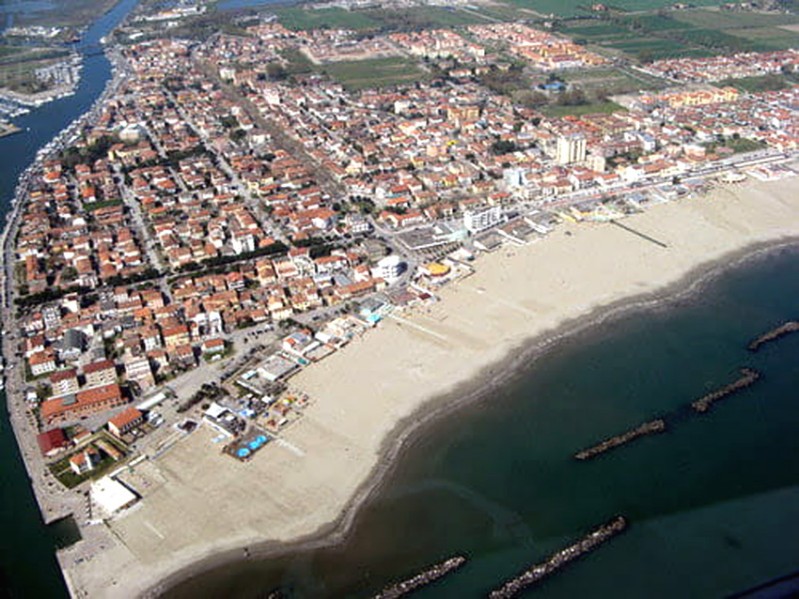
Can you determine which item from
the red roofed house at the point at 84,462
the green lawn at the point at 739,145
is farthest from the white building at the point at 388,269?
the green lawn at the point at 739,145

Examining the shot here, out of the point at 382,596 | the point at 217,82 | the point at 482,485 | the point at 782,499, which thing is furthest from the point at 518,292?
the point at 217,82

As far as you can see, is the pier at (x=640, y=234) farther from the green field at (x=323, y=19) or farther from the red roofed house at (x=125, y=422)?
the green field at (x=323, y=19)

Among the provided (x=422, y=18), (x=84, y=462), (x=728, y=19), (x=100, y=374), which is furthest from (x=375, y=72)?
(x=84, y=462)

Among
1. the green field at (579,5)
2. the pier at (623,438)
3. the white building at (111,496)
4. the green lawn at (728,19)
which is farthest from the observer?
the green field at (579,5)

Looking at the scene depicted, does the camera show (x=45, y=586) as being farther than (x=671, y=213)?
No

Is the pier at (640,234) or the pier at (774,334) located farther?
the pier at (640,234)

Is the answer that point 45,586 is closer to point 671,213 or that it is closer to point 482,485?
point 482,485

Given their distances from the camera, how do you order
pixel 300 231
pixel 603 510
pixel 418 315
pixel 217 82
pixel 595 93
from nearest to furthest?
pixel 603 510 → pixel 418 315 → pixel 300 231 → pixel 595 93 → pixel 217 82
